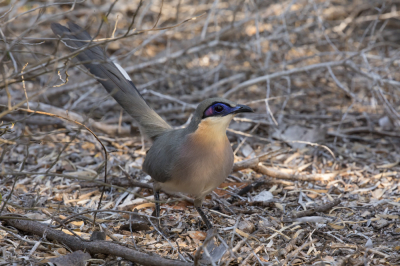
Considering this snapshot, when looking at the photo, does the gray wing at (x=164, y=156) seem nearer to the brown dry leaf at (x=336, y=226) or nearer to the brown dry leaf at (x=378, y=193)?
the brown dry leaf at (x=336, y=226)

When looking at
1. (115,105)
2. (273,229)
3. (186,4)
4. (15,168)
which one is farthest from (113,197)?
(186,4)

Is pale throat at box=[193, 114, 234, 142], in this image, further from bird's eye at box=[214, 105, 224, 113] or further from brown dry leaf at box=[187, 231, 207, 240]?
brown dry leaf at box=[187, 231, 207, 240]

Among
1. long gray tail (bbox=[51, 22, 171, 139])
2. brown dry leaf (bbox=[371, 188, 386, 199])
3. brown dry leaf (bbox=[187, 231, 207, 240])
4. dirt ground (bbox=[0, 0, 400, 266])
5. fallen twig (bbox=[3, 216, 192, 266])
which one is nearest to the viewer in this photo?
fallen twig (bbox=[3, 216, 192, 266])

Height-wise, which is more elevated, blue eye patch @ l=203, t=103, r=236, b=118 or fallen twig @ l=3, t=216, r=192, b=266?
blue eye patch @ l=203, t=103, r=236, b=118

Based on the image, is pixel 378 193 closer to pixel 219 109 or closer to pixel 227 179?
pixel 227 179

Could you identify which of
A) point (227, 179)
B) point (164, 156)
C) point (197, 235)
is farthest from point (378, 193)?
point (164, 156)

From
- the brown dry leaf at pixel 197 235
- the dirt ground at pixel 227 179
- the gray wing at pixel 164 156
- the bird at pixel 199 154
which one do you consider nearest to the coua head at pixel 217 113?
the bird at pixel 199 154

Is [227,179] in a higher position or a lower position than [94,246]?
lower

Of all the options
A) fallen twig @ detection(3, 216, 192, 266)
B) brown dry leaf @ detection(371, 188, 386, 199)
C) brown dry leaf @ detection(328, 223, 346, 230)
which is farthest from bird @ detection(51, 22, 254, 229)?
brown dry leaf @ detection(371, 188, 386, 199)

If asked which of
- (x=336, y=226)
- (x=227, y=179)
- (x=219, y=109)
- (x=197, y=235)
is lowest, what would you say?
(x=336, y=226)

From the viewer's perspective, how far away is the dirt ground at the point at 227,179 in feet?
10.7

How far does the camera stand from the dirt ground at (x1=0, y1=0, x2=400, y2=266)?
325cm

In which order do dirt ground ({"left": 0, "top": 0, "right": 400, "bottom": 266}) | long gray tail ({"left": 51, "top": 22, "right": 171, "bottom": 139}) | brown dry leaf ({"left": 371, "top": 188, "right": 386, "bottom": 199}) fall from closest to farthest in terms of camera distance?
dirt ground ({"left": 0, "top": 0, "right": 400, "bottom": 266}) → long gray tail ({"left": 51, "top": 22, "right": 171, "bottom": 139}) → brown dry leaf ({"left": 371, "top": 188, "right": 386, "bottom": 199})

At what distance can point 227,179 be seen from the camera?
5.07m
